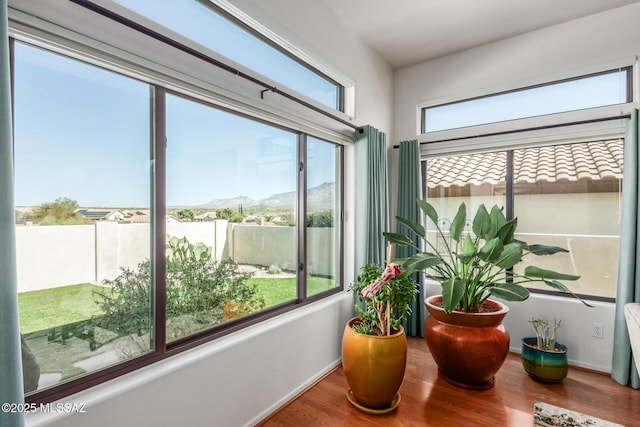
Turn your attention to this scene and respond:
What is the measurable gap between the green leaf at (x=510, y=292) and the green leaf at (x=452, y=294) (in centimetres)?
35

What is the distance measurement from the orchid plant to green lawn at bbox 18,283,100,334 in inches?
62.5

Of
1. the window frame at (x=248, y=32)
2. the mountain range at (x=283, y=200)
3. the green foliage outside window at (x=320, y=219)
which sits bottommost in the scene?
the green foliage outside window at (x=320, y=219)

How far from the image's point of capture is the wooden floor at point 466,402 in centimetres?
212

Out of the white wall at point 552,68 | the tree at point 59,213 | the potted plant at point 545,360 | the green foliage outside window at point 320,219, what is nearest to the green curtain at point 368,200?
the green foliage outside window at point 320,219

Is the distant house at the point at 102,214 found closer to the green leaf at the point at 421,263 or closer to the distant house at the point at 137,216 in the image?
the distant house at the point at 137,216

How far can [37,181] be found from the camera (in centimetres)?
130

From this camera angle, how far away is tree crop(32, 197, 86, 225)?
1306 mm

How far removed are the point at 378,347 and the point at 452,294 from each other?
2.08 feet

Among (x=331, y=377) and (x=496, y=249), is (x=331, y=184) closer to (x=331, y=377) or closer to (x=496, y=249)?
(x=496, y=249)

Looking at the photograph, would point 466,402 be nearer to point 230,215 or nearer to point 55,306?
point 230,215

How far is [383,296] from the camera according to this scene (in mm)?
2258

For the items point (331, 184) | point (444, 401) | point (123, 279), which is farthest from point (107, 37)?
point (444, 401)

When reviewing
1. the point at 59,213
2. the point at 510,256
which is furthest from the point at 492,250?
the point at 59,213

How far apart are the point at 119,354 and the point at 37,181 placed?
2.83ft
